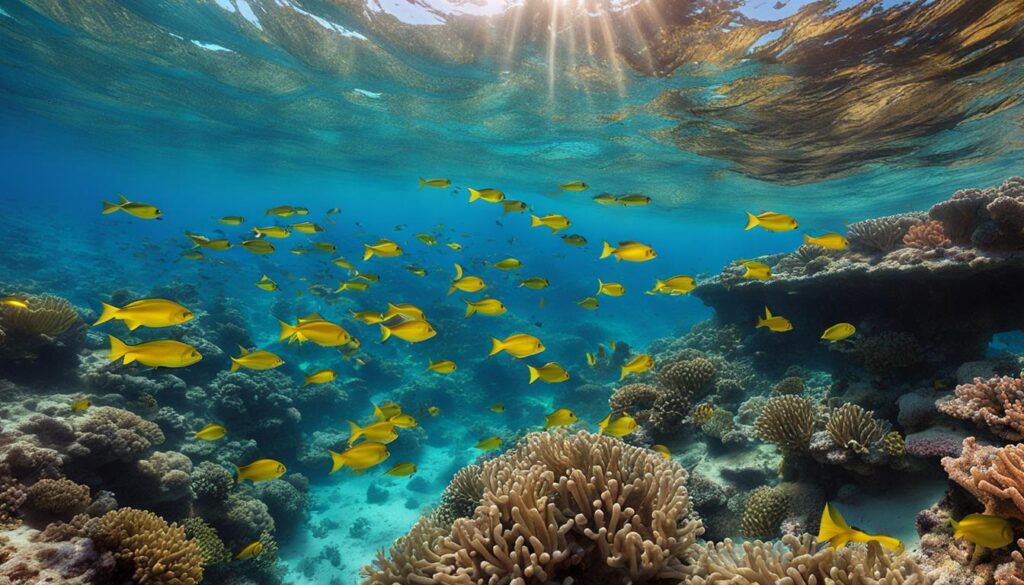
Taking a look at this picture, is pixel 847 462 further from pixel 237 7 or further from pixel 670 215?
pixel 670 215

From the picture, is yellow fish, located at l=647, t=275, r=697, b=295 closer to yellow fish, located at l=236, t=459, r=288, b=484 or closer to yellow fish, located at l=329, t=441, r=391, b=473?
yellow fish, located at l=329, t=441, r=391, b=473

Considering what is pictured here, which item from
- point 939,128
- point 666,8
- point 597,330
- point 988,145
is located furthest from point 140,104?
point 988,145

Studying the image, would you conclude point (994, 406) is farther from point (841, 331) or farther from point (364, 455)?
point (364, 455)

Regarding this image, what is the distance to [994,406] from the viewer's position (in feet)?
16.8

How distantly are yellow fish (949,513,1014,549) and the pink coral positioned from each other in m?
2.37

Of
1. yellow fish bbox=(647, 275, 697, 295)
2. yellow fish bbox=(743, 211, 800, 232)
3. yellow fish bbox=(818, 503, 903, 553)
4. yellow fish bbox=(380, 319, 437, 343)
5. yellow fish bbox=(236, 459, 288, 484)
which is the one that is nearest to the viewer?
yellow fish bbox=(818, 503, 903, 553)

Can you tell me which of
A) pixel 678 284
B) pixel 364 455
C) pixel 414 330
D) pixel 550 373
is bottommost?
pixel 364 455

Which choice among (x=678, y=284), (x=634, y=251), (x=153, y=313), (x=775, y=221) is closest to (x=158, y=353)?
(x=153, y=313)

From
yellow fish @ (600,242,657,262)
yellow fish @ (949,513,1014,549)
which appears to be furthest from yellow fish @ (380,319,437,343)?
yellow fish @ (949,513,1014,549)

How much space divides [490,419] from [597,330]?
14.0 meters

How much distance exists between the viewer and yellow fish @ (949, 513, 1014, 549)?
296cm

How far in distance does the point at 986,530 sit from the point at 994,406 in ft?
10.3

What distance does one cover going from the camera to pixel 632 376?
1652 cm

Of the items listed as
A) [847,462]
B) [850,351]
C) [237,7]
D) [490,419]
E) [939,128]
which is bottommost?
[490,419]
